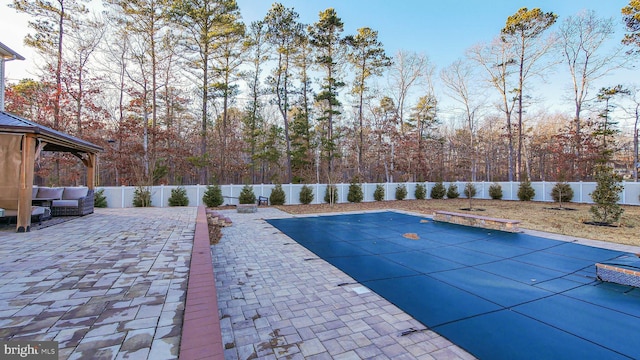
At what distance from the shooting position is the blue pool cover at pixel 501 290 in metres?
2.34

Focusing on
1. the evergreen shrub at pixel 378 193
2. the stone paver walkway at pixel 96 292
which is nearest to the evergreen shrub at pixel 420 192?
the evergreen shrub at pixel 378 193

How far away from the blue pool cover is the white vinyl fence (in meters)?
7.41

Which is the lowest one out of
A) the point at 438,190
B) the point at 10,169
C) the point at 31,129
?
the point at 438,190

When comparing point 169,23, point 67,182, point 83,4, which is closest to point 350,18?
point 169,23

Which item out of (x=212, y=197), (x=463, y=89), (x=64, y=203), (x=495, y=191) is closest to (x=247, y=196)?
(x=212, y=197)

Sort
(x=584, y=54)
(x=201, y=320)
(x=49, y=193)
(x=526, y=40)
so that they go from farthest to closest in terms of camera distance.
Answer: (x=584, y=54) < (x=526, y=40) < (x=49, y=193) < (x=201, y=320)

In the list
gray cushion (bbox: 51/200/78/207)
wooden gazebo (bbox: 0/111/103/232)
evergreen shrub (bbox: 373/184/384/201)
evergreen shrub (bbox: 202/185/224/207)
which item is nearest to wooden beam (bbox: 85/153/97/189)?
gray cushion (bbox: 51/200/78/207)

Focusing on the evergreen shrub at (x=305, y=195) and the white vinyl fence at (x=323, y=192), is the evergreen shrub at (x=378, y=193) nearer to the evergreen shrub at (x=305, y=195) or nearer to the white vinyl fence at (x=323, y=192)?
the white vinyl fence at (x=323, y=192)

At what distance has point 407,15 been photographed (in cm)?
1254

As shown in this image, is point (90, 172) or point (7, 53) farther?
point (7, 53)

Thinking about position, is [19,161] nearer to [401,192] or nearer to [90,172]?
[90,172]

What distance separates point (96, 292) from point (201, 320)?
1.35 metres

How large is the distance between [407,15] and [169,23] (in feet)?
38.9

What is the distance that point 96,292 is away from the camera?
255cm
